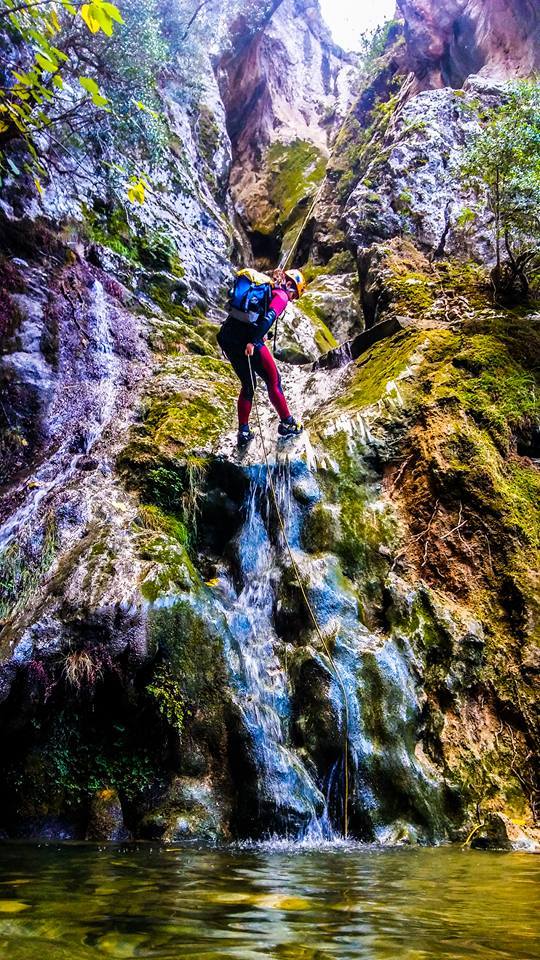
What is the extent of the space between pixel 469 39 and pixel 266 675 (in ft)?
62.2

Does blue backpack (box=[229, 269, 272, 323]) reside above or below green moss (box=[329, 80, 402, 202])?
below

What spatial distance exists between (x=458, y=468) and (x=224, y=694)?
3.80 m

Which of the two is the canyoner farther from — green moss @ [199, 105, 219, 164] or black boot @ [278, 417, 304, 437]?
green moss @ [199, 105, 219, 164]

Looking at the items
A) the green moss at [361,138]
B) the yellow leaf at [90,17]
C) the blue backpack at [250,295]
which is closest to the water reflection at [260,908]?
the yellow leaf at [90,17]

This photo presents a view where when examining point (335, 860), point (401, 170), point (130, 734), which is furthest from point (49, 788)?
point (401, 170)

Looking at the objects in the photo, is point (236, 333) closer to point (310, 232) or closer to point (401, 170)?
point (401, 170)

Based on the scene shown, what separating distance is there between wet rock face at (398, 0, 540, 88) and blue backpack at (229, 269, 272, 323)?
12444 mm

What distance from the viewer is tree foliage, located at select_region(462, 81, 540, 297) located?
8.52m

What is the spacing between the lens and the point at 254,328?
7.67m

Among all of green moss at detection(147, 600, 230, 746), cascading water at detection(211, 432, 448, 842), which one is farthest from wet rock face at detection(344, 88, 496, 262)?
green moss at detection(147, 600, 230, 746)

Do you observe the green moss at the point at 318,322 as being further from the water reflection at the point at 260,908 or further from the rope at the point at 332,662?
the water reflection at the point at 260,908

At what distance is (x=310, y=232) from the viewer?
57.9ft

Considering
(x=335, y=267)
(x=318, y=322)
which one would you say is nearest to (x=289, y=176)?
(x=335, y=267)

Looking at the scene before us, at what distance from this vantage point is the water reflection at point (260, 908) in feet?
6.14
